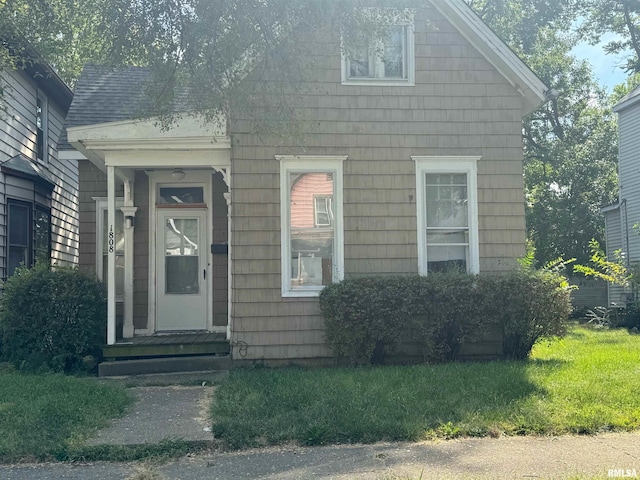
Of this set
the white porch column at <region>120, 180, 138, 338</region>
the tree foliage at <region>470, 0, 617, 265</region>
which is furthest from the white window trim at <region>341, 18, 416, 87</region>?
the tree foliage at <region>470, 0, 617, 265</region>

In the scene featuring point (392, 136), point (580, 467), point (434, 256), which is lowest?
point (580, 467)

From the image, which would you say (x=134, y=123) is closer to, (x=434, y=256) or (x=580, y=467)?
(x=434, y=256)

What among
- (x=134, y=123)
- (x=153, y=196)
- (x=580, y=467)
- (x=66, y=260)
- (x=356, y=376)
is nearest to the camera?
(x=580, y=467)

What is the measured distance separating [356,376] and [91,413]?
10.4 ft

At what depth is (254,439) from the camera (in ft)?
18.6

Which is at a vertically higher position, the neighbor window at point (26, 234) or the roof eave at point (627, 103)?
the roof eave at point (627, 103)

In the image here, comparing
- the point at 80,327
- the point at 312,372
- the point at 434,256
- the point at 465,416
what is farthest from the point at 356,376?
the point at 80,327

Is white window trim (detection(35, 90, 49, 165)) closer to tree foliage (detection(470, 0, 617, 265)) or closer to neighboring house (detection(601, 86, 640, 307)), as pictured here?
neighboring house (detection(601, 86, 640, 307))

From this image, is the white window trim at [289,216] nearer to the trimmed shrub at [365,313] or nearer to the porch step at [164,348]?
the trimmed shrub at [365,313]

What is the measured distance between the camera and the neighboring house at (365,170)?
9.12m

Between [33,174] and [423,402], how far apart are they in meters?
9.46

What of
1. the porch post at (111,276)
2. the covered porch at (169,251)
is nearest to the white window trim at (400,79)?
the covered porch at (169,251)

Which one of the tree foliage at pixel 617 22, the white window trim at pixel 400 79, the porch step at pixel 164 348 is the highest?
the tree foliage at pixel 617 22

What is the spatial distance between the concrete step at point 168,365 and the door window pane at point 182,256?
1888 millimetres
